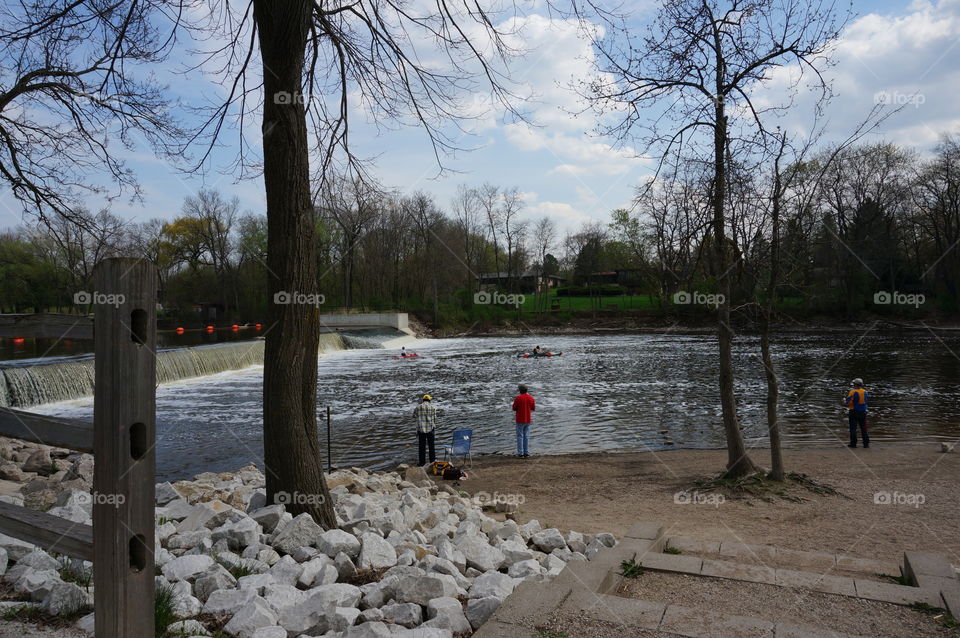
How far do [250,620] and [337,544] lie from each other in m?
1.40

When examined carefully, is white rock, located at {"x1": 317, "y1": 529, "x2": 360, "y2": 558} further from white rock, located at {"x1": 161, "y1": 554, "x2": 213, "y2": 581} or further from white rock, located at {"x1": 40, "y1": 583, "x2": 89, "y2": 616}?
white rock, located at {"x1": 40, "y1": 583, "x2": 89, "y2": 616}

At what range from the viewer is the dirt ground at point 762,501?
7.67m

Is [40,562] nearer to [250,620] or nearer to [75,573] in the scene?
[75,573]

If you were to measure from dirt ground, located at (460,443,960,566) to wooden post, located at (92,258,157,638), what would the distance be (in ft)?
20.7

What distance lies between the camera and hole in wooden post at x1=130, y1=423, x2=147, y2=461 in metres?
2.63

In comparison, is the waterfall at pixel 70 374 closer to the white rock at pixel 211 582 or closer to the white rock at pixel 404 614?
the white rock at pixel 211 582

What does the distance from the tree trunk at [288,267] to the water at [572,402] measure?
8.07m

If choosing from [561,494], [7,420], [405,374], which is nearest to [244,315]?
[405,374]

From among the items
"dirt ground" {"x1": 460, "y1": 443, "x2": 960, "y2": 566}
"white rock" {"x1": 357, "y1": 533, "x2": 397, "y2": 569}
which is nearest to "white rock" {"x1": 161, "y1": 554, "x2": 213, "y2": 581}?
"white rock" {"x1": 357, "y1": 533, "x2": 397, "y2": 569}

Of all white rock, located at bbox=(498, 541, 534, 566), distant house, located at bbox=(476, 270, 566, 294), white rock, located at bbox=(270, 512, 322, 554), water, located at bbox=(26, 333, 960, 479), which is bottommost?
water, located at bbox=(26, 333, 960, 479)

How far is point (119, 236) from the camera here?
11.9 m

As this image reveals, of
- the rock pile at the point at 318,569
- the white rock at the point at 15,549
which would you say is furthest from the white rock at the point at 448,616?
the white rock at the point at 15,549

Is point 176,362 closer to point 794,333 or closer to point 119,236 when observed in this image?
point 119,236

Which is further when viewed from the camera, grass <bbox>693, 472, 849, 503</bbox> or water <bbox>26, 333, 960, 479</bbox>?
water <bbox>26, 333, 960, 479</bbox>
